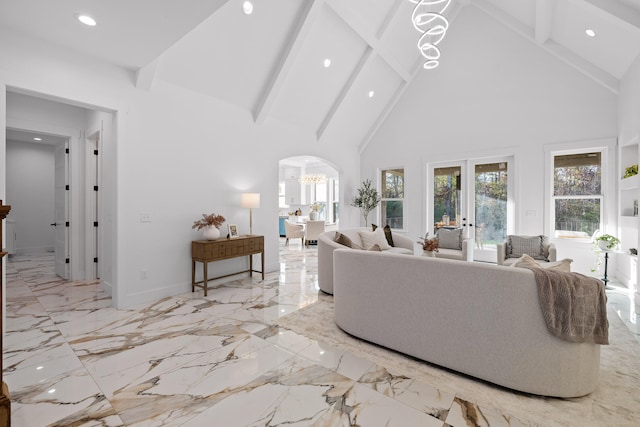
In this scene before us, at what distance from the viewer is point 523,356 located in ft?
6.36

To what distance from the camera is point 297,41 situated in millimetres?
4410

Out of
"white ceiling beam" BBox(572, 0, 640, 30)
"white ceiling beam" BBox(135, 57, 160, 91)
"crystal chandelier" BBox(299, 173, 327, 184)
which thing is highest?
"white ceiling beam" BBox(572, 0, 640, 30)

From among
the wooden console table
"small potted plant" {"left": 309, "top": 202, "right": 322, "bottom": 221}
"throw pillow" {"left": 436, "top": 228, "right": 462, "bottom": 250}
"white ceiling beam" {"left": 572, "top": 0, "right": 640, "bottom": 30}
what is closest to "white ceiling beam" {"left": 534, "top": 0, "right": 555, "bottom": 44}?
"white ceiling beam" {"left": 572, "top": 0, "right": 640, "bottom": 30}

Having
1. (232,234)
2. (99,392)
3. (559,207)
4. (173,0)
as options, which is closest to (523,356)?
(99,392)

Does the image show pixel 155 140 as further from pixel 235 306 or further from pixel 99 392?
pixel 99 392

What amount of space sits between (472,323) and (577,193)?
195 inches

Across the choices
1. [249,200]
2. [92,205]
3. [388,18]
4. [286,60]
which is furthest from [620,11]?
[92,205]

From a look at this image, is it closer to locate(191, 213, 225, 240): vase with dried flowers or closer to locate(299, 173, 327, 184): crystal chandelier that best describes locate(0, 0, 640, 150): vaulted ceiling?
locate(191, 213, 225, 240): vase with dried flowers

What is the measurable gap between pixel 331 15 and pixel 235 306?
4.42 metres

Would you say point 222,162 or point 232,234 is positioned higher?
point 222,162

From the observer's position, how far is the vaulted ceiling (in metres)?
2.72

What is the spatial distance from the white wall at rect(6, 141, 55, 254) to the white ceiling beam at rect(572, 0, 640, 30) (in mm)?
10921

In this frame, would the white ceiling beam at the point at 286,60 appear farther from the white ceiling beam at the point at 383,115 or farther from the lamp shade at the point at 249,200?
the white ceiling beam at the point at 383,115

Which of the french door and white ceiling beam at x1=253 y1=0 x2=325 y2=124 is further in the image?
the french door
